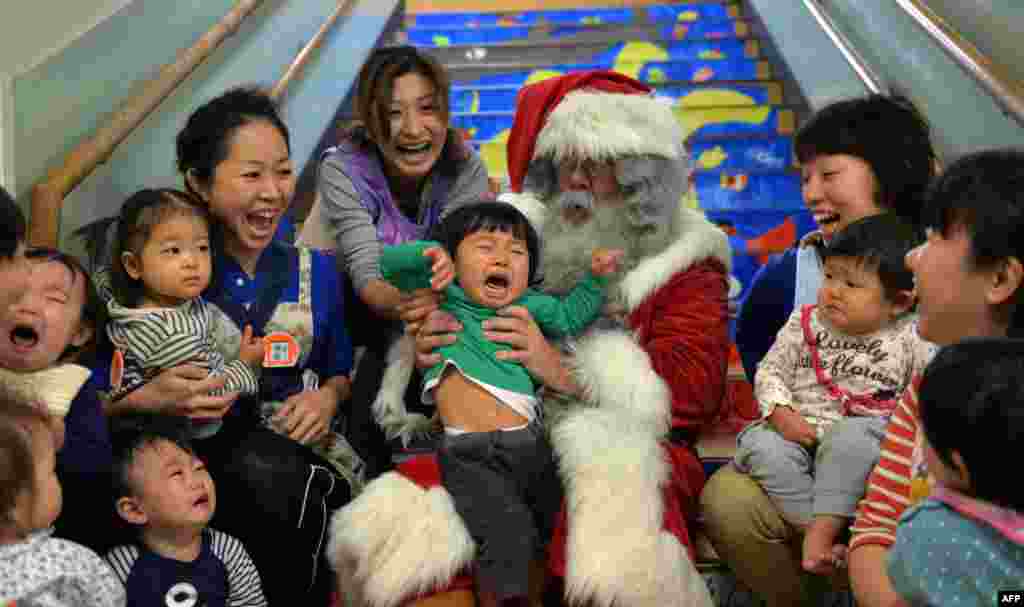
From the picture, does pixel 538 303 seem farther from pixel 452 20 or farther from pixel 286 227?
pixel 452 20

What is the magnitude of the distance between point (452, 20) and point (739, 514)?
5.34 m

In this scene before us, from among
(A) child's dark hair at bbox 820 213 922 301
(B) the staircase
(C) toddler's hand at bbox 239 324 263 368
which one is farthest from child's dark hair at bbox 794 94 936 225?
(C) toddler's hand at bbox 239 324 263 368

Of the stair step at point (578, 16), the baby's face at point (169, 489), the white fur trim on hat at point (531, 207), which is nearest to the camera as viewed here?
the baby's face at point (169, 489)

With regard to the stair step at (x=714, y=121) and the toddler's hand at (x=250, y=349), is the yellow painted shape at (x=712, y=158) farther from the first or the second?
the toddler's hand at (x=250, y=349)

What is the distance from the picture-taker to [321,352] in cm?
258

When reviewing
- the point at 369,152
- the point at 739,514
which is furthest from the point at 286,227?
the point at 739,514

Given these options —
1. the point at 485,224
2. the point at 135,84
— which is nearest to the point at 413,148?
the point at 485,224

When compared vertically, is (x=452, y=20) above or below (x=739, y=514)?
above

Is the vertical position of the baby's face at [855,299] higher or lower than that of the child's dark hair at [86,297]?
lower

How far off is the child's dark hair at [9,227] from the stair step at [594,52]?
432cm

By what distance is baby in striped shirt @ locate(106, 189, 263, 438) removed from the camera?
220cm

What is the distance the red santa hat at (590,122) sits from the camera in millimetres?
2535

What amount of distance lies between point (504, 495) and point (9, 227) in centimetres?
113

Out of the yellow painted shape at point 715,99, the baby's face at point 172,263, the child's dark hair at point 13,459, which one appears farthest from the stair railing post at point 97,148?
the yellow painted shape at point 715,99
